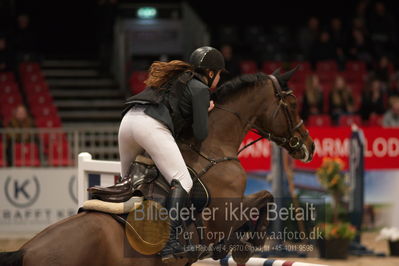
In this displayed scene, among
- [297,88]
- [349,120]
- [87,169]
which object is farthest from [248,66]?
[87,169]

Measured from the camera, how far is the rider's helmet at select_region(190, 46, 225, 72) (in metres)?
5.22

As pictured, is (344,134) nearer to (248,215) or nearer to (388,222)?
(388,222)

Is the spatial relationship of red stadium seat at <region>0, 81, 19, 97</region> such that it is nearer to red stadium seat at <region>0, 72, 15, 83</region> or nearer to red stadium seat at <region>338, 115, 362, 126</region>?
red stadium seat at <region>0, 72, 15, 83</region>

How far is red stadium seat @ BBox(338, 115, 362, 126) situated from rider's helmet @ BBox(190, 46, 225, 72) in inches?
299

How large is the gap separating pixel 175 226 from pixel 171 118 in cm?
70

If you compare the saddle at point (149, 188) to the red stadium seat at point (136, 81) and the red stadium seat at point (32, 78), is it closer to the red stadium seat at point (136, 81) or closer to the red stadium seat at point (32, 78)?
the red stadium seat at point (136, 81)

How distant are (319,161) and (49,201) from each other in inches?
147

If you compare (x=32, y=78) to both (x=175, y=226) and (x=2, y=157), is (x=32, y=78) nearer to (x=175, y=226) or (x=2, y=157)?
(x=2, y=157)

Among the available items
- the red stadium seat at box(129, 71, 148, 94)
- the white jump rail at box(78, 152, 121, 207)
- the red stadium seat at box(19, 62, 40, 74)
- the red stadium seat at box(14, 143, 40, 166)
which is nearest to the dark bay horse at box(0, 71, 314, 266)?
the white jump rail at box(78, 152, 121, 207)

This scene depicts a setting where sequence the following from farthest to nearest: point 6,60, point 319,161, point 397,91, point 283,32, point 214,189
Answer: point 283,32, point 397,91, point 6,60, point 319,161, point 214,189

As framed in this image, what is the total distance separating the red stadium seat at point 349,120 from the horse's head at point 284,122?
7020mm

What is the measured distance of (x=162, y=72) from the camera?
511 centimetres

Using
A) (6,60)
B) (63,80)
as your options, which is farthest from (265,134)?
(63,80)

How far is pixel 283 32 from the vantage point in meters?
16.2
